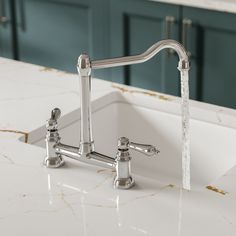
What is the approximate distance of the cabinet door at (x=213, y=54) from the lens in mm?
2984

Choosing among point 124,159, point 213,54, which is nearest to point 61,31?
point 213,54

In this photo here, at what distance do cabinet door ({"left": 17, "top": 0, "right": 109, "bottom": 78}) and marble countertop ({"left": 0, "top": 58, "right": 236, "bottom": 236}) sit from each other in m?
1.70

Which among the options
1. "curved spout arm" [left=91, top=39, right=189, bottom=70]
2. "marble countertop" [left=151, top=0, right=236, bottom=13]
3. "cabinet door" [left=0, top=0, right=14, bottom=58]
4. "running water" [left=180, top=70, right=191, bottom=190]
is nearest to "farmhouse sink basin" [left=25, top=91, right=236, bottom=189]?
"running water" [left=180, top=70, right=191, bottom=190]

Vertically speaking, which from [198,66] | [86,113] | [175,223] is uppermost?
[198,66]

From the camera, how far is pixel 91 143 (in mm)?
1611

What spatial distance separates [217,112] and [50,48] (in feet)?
6.38

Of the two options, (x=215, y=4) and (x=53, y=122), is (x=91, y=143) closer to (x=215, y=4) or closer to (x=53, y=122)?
(x=53, y=122)

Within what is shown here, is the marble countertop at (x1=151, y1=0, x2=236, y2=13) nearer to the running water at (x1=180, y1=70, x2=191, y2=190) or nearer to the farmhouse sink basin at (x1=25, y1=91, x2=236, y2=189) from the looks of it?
the farmhouse sink basin at (x1=25, y1=91, x2=236, y2=189)

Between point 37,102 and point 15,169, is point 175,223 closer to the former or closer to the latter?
point 15,169

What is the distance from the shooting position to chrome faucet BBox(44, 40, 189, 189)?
151 centimetres

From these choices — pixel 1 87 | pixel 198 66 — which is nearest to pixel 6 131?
pixel 1 87

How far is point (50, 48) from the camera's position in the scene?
12.2 feet

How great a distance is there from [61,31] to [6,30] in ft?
1.33

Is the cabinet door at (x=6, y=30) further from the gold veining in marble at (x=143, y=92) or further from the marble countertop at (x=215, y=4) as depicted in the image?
the gold veining in marble at (x=143, y=92)
